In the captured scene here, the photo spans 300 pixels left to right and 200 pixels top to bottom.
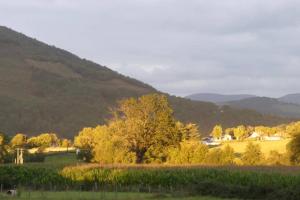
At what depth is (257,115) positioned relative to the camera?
16150 cm

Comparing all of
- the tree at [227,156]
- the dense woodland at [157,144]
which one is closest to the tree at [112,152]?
the dense woodland at [157,144]

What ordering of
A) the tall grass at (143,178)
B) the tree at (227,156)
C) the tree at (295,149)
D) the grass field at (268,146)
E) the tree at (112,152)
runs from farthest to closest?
the grass field at (268,146) → the tree at (112,152) → the tree at (227,156) → the tree at (295,149) → the tall grass at (143,178)

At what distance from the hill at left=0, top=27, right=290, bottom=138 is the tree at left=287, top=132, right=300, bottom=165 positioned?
2546 inches

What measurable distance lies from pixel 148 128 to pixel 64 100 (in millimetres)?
75442

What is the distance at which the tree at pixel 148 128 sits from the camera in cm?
7231

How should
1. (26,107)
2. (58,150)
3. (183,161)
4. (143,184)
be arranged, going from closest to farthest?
(143,184), (183,161), (58,150), (26,107)

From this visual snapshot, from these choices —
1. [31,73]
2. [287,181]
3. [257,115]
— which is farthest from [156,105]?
[31,73]

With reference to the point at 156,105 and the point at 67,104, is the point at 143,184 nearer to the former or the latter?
the point at 156,105

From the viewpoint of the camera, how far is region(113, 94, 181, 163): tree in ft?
237

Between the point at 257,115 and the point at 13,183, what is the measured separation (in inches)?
4526

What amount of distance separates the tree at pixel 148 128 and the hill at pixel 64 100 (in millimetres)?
50293

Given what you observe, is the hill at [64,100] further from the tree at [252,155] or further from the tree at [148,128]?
the tree at [252,155]

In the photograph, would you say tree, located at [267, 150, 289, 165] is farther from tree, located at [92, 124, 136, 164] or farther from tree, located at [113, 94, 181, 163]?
tree, located at [92, 124, 136, 164]

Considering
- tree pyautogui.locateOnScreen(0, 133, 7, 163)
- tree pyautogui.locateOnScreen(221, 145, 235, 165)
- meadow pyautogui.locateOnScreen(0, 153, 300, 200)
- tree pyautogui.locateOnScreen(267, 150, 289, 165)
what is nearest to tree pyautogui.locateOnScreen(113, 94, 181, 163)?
tree pyautogui.locateOnScreen(221, 145, 235, 165)
